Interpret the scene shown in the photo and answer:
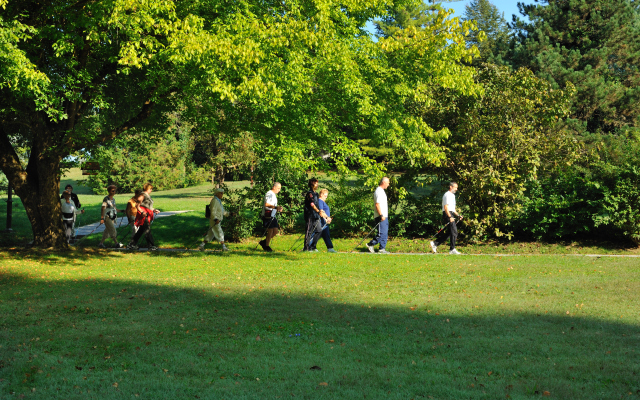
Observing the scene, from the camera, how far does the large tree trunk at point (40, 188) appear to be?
539 inches

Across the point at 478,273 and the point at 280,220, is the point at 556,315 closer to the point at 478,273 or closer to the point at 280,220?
the point at 478,273

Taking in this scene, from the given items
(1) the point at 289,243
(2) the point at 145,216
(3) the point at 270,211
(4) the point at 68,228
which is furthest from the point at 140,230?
(1) the point at 289,243

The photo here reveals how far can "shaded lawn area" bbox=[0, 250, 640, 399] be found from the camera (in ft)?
15.5

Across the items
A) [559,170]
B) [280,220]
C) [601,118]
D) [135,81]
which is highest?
[601,118]

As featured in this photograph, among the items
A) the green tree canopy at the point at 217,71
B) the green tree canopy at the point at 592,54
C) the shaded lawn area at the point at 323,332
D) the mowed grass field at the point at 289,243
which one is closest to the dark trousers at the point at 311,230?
the mowed grass field at the point at 289,243

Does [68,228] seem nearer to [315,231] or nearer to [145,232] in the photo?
[145,232]

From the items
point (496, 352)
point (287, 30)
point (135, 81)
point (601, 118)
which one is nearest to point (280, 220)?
point (135, 81)

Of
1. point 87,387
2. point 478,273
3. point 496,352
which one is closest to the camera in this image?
point 87,387

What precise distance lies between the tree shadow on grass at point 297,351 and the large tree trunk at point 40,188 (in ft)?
20.1

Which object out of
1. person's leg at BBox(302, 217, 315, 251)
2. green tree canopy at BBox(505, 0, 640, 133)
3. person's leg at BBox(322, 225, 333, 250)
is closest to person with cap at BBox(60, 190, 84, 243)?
person's leg at BBox(302, 217, 315, 251)

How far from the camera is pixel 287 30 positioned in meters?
10.6

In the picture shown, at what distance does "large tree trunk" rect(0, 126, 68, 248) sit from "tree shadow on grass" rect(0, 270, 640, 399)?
241 inches

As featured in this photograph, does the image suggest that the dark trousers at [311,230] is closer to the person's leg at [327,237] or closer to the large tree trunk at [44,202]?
the person's leg at [327,237]

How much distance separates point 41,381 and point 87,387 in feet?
1.47
